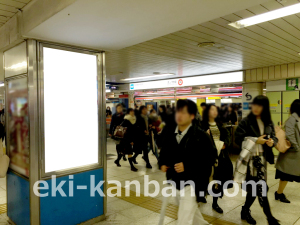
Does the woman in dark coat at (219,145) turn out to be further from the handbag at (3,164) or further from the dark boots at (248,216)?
the handbag at (3,164)

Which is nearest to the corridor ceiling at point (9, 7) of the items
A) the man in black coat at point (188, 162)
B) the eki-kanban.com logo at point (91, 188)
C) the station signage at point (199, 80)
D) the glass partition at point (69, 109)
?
the glass partition at point (69, 109)

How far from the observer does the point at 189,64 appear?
7.01 metres

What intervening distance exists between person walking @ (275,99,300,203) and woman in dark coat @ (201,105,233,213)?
3.52 ft

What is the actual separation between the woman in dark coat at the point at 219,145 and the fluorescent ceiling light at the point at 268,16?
1843 millimetres

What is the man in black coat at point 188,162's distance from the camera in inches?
77.0

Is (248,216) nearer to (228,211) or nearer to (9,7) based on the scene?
(228,211)

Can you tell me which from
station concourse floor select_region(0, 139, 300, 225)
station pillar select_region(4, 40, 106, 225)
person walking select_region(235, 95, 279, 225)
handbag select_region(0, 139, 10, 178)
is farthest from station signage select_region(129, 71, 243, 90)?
handbag select_region(0, 139, 10, 178)

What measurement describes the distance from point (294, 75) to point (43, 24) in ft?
22.9

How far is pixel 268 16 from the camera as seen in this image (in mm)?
3242

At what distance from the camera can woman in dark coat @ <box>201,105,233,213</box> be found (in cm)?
129

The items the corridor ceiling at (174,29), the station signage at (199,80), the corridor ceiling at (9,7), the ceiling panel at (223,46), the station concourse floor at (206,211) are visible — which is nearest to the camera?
the corridor ceiling at (174,29)

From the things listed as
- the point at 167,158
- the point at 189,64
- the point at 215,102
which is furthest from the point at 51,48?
the point at 189,64

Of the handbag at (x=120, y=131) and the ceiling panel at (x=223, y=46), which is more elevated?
the ceiling panel at (x=223, y=46)

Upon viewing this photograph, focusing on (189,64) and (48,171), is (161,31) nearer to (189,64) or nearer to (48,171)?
(48,171)
